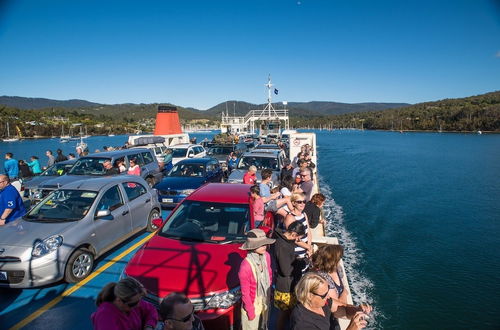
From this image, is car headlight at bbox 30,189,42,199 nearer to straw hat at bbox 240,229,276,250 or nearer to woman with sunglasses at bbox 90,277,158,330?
woman with sunglasses at bbox 90,277,158,330

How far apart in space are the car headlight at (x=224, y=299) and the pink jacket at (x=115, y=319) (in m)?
0.84

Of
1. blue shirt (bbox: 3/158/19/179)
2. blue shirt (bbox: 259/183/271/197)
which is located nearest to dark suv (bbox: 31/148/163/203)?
blue shirt (bbox: 3/158/19/179)

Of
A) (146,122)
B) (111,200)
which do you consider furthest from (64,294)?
(146,122)

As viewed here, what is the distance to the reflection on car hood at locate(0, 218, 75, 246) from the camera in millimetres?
4527

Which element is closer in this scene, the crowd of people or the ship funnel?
the crowd of people

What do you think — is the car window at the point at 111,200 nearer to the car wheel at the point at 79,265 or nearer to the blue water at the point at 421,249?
the car wheel at the point at 79,265

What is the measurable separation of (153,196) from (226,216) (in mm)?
3307

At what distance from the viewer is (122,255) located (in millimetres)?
6094

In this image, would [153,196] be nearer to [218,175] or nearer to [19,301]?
[19,301]

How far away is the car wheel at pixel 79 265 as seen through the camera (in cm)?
481

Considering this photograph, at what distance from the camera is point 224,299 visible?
342 centimetres

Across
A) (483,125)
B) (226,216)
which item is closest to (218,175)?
(226,216)

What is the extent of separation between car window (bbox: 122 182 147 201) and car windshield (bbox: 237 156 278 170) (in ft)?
17.6

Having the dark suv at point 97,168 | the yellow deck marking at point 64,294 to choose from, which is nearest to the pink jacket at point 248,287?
the yellow deck marking at point 64,294
